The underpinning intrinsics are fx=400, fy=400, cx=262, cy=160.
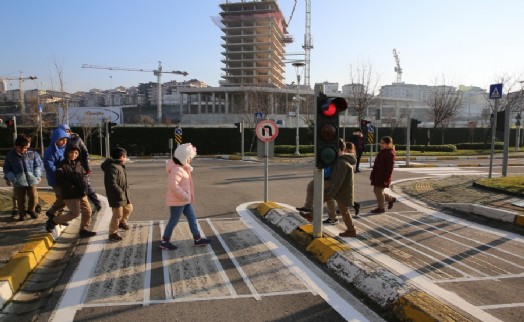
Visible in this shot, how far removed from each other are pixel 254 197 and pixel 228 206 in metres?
1.53

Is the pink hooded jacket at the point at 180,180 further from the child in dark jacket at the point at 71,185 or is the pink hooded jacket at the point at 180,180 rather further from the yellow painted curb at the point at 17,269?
the yellow painted curb at the point at 17,269

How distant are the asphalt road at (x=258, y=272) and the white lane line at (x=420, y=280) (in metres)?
0.01

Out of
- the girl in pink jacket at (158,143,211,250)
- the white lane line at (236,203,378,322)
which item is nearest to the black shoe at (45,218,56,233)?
the girl in pink jacket at (158,143,211,250)

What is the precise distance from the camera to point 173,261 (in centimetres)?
536

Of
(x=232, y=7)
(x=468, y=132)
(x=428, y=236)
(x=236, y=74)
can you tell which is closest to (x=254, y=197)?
(x=428, y=236)

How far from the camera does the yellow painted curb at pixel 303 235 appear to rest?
19.8 ft

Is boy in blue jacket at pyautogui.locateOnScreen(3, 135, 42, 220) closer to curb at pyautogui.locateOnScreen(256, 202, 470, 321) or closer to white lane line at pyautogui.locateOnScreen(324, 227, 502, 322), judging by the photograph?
curb at pyautogui.locateOnScreen(256, 202, 470, 321)

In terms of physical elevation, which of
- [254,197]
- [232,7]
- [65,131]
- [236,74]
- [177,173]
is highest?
[232,7]

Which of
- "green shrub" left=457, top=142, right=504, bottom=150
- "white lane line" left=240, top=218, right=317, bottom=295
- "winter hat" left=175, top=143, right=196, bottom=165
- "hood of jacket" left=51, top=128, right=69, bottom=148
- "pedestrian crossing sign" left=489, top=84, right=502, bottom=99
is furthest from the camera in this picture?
"green shrub" left=457, top=142, right=504, bottom=150

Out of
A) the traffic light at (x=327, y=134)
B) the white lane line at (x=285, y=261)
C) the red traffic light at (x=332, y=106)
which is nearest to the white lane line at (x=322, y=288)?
the white lane line at (x=285, y=261)

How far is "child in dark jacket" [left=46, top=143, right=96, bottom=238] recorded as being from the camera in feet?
20.3

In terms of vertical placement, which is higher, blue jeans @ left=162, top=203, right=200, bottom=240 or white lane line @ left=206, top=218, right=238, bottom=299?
blue jeans @ left=162, top=203, right=200, bottom=240

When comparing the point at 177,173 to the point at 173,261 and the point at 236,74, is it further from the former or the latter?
the point at 236,74

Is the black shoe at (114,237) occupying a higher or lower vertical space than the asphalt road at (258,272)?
higher
